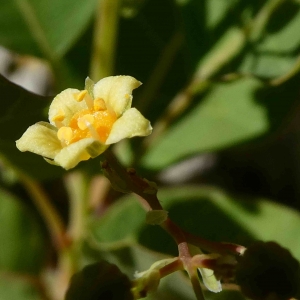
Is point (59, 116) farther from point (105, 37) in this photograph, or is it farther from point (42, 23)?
point (42, 23)

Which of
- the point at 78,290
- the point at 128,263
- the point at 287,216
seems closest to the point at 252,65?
the point at 287,216

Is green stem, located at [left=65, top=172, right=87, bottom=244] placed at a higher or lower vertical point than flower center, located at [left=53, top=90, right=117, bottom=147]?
higher

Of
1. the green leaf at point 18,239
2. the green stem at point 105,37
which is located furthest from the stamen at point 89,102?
the green leaf at point 18,239

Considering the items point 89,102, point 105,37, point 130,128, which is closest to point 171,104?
point 105,37

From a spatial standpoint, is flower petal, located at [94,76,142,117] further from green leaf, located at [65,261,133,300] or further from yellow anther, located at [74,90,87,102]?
green leaf, located at [65,261,133,300]

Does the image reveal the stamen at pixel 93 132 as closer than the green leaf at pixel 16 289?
Yes

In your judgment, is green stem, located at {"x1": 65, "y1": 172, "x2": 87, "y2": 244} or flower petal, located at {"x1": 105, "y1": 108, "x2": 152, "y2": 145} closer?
flower petal, located at {"x1": 105, "y1": 108, "x2": 152, "y2": 145}

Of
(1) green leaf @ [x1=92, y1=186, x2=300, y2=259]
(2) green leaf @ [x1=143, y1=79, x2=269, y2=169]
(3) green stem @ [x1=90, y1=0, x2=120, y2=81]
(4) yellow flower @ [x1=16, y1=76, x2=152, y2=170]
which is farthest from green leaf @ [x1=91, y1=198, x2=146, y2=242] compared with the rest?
(4) yellow flower @ [x1=16, y1=76, x2=152, y2=170]

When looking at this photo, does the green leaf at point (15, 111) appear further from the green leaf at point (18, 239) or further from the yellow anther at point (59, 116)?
the green leaf at point (18, 239)
